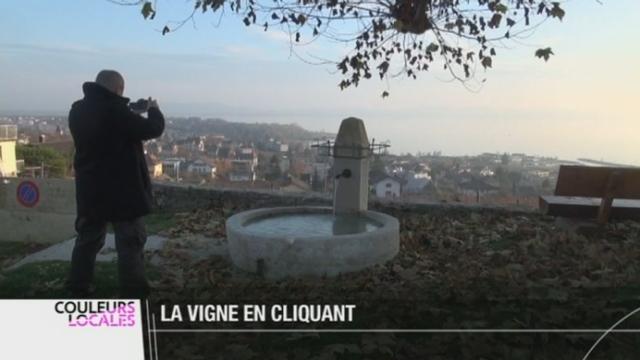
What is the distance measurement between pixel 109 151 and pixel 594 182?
5179 mm

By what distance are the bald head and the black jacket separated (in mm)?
38

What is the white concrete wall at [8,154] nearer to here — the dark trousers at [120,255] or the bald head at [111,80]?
the dark trousers at [120,255]

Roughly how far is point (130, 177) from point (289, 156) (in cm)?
899

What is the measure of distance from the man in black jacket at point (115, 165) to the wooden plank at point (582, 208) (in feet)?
14.6

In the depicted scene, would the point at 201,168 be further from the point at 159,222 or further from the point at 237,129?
the point at 159,222

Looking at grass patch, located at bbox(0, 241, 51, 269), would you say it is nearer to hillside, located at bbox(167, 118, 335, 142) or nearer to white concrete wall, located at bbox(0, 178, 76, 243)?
white concrete wall, located at bbox(0, 178, 76, 243)

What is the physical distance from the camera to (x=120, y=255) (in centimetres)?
445

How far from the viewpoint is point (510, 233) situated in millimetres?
7684

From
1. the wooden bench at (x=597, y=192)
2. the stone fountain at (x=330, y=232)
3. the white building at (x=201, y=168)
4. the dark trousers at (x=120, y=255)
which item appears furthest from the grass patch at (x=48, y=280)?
the white building at (x=201, y=168)

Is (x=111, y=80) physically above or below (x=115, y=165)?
above

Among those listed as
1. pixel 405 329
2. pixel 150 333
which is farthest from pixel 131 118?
pixel 405 329

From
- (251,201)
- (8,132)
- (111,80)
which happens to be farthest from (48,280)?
(8,132)

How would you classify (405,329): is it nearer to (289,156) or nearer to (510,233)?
(510,233)

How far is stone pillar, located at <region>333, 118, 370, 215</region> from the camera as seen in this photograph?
7633mm
